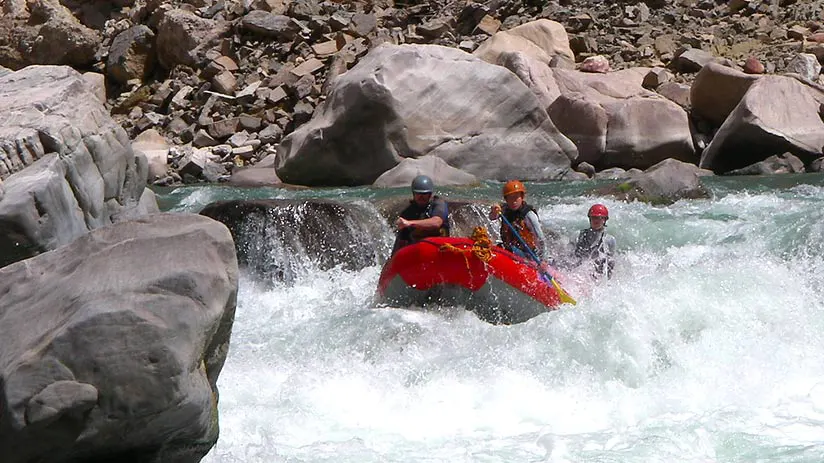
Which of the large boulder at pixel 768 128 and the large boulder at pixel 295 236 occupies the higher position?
the large boulder at pixel 295 236

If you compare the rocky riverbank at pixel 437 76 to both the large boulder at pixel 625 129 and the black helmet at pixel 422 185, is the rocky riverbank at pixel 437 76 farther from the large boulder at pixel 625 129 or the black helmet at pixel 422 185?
the black helmet at pixel 422 185

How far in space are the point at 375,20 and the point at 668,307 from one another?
13.0 meters

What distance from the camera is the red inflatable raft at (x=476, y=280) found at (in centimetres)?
639

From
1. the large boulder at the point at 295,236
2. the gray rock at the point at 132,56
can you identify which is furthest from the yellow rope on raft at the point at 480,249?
the gray rock at the point at 132,56

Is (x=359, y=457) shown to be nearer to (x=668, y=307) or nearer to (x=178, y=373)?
(x=178, y=373)

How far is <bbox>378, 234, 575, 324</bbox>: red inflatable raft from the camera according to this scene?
21.0 ft

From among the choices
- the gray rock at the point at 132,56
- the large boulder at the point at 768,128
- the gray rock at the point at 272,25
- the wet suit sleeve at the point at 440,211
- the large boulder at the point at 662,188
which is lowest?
the gray rock at the point at 132,56

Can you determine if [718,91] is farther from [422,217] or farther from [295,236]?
[422,217]

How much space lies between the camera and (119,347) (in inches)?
121

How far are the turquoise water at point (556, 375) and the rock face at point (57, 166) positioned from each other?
118 centimetres

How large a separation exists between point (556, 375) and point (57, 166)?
9.49 ft

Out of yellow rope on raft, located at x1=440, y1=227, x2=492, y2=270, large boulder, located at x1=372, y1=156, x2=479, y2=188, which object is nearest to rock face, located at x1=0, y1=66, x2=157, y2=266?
yellow rope on raft, located at x1=440, y1=227, x2=492, y2=270

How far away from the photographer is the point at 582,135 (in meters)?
13.4

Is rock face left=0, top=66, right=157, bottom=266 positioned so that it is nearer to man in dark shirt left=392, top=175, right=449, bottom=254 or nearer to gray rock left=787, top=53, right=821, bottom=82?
man in dark shirt left=392, top=175, right=449, bottom=254
